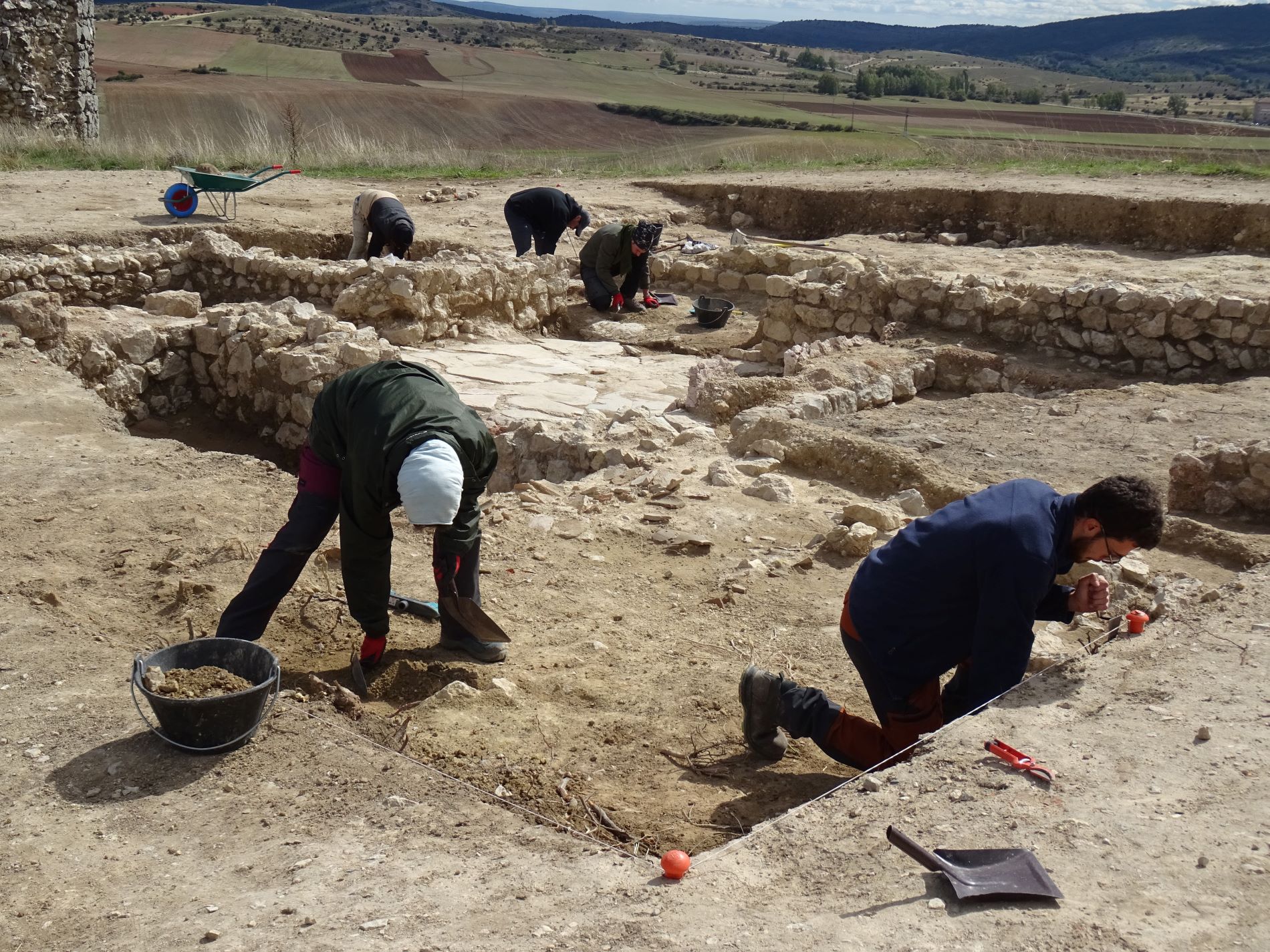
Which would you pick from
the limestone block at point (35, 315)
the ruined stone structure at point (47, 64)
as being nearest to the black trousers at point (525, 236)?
the limestone block at point (35, 315)

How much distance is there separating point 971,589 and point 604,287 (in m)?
7.95

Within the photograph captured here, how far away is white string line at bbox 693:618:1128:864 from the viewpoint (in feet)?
9.49

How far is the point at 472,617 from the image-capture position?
4059mm

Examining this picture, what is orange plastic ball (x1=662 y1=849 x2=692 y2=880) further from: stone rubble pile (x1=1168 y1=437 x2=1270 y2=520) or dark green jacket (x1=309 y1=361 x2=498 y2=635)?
stone rubble pile (x1=1168 y1=437 x2=1270 y2=520)

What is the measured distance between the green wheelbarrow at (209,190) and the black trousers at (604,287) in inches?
123

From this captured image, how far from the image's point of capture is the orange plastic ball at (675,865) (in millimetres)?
2748

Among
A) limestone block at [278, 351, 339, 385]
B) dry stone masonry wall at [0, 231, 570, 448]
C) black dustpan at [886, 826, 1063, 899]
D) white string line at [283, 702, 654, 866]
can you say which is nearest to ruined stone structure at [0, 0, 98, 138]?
dry stone masonry wall at [0, 231, 570, 448]

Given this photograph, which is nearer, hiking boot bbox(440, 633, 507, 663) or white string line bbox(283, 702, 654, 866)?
white string line bbox(283, 702, 654, 866)

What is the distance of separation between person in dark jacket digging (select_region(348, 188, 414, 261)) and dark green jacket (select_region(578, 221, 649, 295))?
172cm

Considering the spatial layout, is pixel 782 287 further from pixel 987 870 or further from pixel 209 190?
pixel 987 870

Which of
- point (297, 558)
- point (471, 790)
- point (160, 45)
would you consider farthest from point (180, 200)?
point (160, 45)

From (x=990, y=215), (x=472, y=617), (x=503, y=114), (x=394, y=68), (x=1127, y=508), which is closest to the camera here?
(x=1127, y=508)

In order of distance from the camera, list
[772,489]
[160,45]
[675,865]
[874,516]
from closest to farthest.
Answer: [675,865]
[874,516]
[772,489]
[160,45]

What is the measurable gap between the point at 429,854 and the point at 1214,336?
300 inches
